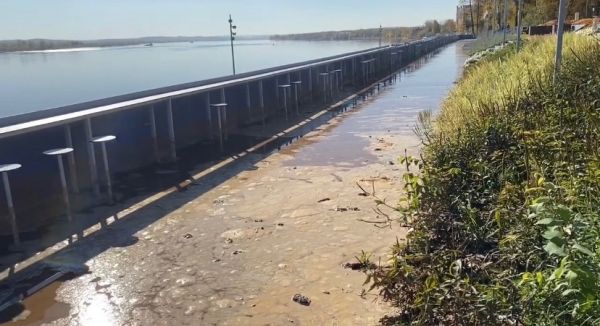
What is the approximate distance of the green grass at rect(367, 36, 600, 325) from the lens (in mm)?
2348

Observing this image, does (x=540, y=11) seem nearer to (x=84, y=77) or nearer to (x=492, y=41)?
(x=492, y=41)

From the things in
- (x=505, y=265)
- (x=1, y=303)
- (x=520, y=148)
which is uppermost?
(x=520, y=148)

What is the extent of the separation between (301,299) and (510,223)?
162 cm

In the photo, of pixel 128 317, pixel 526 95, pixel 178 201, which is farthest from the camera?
pixel 178 201

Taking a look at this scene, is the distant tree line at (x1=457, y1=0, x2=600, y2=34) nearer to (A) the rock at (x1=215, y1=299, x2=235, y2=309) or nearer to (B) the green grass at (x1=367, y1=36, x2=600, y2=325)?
(B) the green grass at (x1=367, y1=36, x2=600, y2=325)

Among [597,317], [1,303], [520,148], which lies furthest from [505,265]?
[1,303]

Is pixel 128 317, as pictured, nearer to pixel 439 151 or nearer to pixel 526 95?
pixel 439 151

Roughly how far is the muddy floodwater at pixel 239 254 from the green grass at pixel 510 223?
0.70 m

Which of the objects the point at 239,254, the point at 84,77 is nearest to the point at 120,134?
the point at 239,254

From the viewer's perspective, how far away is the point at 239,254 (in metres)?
5.11

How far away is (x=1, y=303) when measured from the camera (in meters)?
4.37

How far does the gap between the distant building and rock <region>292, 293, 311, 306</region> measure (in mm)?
94079

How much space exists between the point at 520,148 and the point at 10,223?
525 cm

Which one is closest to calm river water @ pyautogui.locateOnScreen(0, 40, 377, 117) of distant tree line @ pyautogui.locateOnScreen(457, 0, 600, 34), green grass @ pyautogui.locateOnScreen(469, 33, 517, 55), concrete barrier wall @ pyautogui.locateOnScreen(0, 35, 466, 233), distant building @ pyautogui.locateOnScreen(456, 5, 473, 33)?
concrete barrier wall @ pyautogui.locateOnScreen(0, 35, 466, 233)
